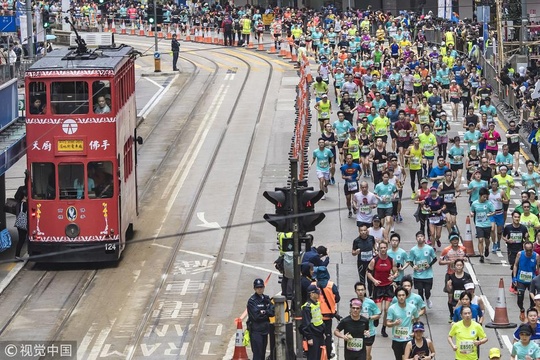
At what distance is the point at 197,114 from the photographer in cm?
4891

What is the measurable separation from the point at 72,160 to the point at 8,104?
5119 millimetres

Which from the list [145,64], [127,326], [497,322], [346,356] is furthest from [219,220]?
[145,64]

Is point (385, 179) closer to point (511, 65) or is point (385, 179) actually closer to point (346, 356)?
point (346, 356)

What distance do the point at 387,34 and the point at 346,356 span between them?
150 feet

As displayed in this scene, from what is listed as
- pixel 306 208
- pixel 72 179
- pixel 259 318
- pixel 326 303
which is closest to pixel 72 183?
pixel 72 179

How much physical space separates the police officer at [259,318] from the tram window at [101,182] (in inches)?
324

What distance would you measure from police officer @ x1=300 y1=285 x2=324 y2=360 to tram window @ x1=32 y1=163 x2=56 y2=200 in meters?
9.78

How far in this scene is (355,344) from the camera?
68.0 ft

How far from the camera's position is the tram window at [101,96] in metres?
29.3

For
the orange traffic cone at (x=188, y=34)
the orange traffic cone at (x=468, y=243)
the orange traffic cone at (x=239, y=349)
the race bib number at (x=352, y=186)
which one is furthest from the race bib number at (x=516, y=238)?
the orange traffic cone at (x=188, y=34)

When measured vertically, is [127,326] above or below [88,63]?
below

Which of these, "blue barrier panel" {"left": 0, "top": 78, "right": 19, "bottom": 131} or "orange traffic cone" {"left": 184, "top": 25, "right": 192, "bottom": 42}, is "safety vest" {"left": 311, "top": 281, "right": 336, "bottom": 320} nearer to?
"blue barrier panel" {"left": 0, "top": 78, "right": 19, "bottom": 131}

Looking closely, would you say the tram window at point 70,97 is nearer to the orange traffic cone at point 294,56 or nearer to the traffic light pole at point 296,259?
the traffic light pole at point 296,259

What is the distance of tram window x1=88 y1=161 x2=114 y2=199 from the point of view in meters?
29.4
